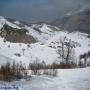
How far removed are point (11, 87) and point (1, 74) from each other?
42.2 inches

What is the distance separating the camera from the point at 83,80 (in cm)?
538

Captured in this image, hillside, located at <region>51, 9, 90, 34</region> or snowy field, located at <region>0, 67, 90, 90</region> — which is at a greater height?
hillside, located at <region>51, 9, 90, 34</region>

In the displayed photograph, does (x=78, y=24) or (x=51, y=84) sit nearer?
(x=51, y=84)

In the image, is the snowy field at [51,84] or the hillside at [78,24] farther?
the hillside at [78,24]

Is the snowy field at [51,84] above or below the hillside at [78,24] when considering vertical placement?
below

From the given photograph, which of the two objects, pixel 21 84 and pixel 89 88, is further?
pixel 21 84

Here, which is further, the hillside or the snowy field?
the hillside

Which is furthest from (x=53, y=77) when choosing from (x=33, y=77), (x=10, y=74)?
(x=10, y=74)

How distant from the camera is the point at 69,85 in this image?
15.9 feet

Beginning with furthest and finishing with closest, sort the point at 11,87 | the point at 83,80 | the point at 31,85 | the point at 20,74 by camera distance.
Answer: the point at 20,74 → the point at 83,80 → the point at 31,85 → the point at 11,87

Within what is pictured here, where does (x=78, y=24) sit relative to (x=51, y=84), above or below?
above

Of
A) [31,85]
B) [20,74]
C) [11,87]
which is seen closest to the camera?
[11,87]

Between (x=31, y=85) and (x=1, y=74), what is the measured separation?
3.01 feet

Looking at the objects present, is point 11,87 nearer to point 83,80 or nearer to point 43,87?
point 43,87
